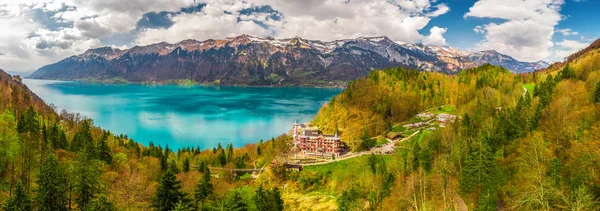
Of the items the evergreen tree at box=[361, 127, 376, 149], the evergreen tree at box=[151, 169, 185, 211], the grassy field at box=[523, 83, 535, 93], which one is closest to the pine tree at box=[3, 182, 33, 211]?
the evergreen tree at box=[151, 169, 185, 211]

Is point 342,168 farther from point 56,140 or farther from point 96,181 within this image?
point 56,140

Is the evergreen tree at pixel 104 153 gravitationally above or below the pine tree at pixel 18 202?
below

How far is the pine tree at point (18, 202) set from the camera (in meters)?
25.4

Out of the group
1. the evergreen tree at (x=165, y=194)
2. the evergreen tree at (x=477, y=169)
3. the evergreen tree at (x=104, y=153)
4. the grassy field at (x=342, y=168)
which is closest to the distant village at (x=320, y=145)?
the grassy field at (x=342, y=168)

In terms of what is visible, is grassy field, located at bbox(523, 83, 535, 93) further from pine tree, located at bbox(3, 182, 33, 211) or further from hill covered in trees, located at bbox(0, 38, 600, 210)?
pine tree, located at bbox(3, 182, 33, 211)

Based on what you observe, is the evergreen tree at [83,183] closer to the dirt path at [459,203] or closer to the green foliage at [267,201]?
the green foliage at [267,201]

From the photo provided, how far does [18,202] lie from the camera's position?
2597cm

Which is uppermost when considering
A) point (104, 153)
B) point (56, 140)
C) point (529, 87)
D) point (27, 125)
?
point (529, 87)

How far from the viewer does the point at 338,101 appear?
351 feet

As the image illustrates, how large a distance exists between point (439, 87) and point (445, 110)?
14559mm

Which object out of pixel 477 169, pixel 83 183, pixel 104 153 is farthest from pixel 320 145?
pixel 83 183

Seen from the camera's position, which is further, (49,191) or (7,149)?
(7,149)

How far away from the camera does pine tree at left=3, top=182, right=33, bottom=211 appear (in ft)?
83.3

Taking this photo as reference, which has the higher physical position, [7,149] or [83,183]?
[7,149]
